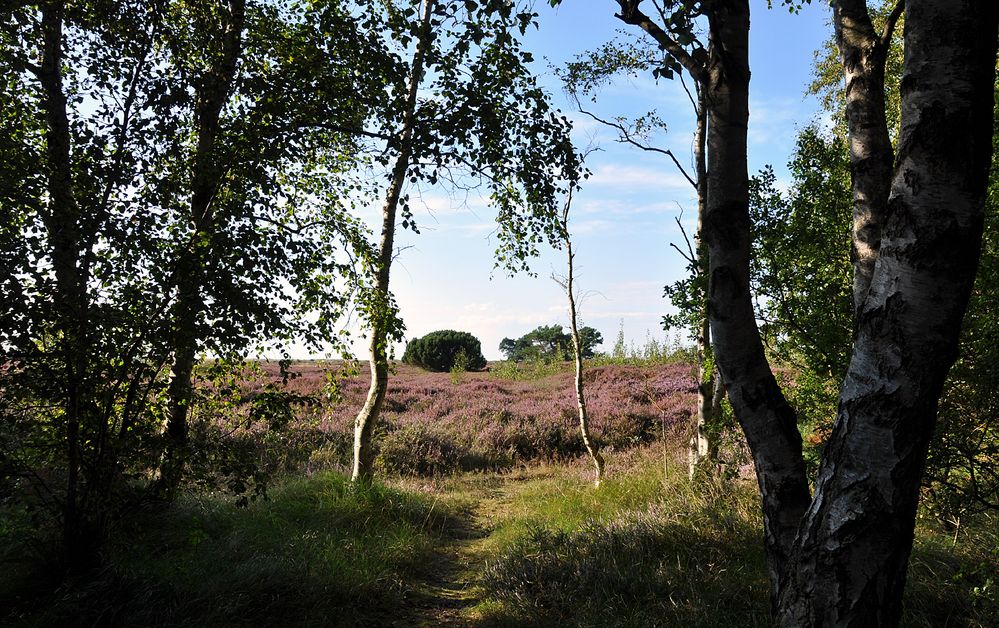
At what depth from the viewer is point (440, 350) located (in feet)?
93.0

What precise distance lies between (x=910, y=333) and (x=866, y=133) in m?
2.23

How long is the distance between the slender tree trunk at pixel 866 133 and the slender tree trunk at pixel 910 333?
1.61 metres

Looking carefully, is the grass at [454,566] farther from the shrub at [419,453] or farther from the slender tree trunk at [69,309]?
the shrub at [419,453]

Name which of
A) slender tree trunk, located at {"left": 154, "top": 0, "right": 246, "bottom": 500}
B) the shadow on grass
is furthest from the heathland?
slender tree trunk, located at {"left": 154, "top": 0, "right": 246, "bottom": 500}

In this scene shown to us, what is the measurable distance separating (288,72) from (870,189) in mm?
4937

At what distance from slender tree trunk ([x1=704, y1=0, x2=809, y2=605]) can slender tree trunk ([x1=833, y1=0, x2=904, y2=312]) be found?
4.23ft

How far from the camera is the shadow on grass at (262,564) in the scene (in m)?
4.10

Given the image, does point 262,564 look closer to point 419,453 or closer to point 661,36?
point 661,36

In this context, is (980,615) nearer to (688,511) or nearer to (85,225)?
(688,511)

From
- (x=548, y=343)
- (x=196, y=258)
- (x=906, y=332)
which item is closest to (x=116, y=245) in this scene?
(x=196, y=258)

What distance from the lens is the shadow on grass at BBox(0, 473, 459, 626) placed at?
410cm

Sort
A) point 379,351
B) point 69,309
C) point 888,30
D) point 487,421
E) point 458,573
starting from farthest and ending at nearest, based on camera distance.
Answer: point 487,421
point 379,351
point 458,573
point 69,309
point 888,30

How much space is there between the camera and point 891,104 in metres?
10.6

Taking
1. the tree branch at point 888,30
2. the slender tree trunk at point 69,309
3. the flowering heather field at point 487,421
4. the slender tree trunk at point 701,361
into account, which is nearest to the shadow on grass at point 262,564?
the slender tree trunk at point 69,309
